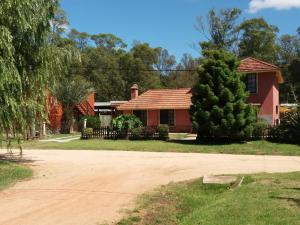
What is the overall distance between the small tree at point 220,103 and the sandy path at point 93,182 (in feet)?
27.3

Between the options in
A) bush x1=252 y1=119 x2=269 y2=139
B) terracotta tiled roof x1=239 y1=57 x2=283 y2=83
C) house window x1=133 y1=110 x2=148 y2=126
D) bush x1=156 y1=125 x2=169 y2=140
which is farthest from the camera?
house window x1=133 y1=110 x2=148 y2=126

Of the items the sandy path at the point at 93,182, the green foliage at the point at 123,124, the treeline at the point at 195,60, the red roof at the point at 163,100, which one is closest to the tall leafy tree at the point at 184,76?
the treeline at the point at 195,60

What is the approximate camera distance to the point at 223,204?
404 inches

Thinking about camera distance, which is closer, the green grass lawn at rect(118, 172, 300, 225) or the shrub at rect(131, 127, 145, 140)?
the green grass lawn at rect(118, 172, 300, 225)

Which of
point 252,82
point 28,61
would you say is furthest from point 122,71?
point 28,61

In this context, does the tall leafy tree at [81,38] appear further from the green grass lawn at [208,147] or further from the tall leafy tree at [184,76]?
the green grass lawn at [208,147]

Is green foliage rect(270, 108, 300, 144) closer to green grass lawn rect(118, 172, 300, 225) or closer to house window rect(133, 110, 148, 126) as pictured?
green grass lawn rect(118, 172, 300, 225)

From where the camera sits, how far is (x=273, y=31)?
75.9 meters

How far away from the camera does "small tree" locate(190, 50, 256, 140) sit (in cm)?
3012

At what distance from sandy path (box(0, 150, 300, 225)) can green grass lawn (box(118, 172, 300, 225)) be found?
0.58m

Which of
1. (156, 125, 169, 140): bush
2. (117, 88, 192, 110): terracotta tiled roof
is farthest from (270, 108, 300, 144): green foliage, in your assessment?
(117, 88, 192, 110): terracotta tiled roof

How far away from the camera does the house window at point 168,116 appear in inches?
1781

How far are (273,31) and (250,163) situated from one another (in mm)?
59295

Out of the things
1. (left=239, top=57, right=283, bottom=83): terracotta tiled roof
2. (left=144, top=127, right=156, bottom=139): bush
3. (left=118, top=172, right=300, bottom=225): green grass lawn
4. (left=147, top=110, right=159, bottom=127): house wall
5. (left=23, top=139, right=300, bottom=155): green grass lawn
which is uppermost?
(left=239, top=57, right=283, bottom=83): terracotta tiled roof
